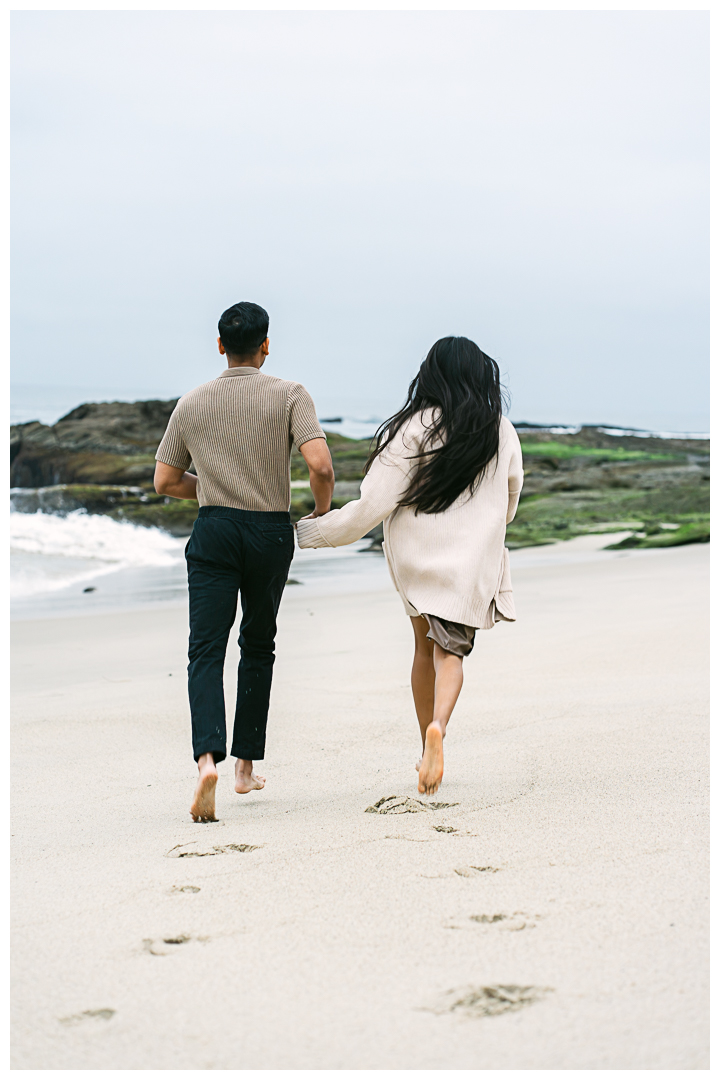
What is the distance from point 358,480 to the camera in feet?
68.4

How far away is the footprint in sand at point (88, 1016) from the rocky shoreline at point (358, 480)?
11.8 metres

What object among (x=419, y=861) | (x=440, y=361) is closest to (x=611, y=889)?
(x=419, y=861)

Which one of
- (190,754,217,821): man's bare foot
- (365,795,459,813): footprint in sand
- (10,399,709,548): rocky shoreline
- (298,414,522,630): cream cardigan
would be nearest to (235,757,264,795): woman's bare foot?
(190,754,217,821): man's bare foot

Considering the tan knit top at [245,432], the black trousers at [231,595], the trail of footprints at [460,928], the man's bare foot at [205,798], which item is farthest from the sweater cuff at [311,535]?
the trail of footprints at [460,928]

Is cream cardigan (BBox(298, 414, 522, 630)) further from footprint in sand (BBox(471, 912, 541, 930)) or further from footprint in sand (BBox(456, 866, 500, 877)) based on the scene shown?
footprint in sand (BBox(471, 912, 541, 930))

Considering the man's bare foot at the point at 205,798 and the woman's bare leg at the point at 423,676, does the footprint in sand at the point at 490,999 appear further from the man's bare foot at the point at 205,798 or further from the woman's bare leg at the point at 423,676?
the woman's bare leg at the point at 423,676

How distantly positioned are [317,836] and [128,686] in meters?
3.17

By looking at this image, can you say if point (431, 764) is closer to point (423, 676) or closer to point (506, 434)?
point (423, 676)

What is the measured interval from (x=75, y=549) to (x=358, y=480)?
7.30 m

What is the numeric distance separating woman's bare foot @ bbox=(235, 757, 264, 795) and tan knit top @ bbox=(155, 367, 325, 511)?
3.31 ft

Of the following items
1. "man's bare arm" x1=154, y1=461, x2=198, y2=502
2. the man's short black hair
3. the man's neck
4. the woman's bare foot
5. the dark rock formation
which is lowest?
the woman's bare foot

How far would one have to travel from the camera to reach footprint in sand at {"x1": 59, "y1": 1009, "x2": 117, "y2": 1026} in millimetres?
1896

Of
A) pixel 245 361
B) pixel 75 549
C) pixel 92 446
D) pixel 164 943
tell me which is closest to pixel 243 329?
pixel 245 361

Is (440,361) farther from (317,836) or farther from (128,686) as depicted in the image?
(128,686)
